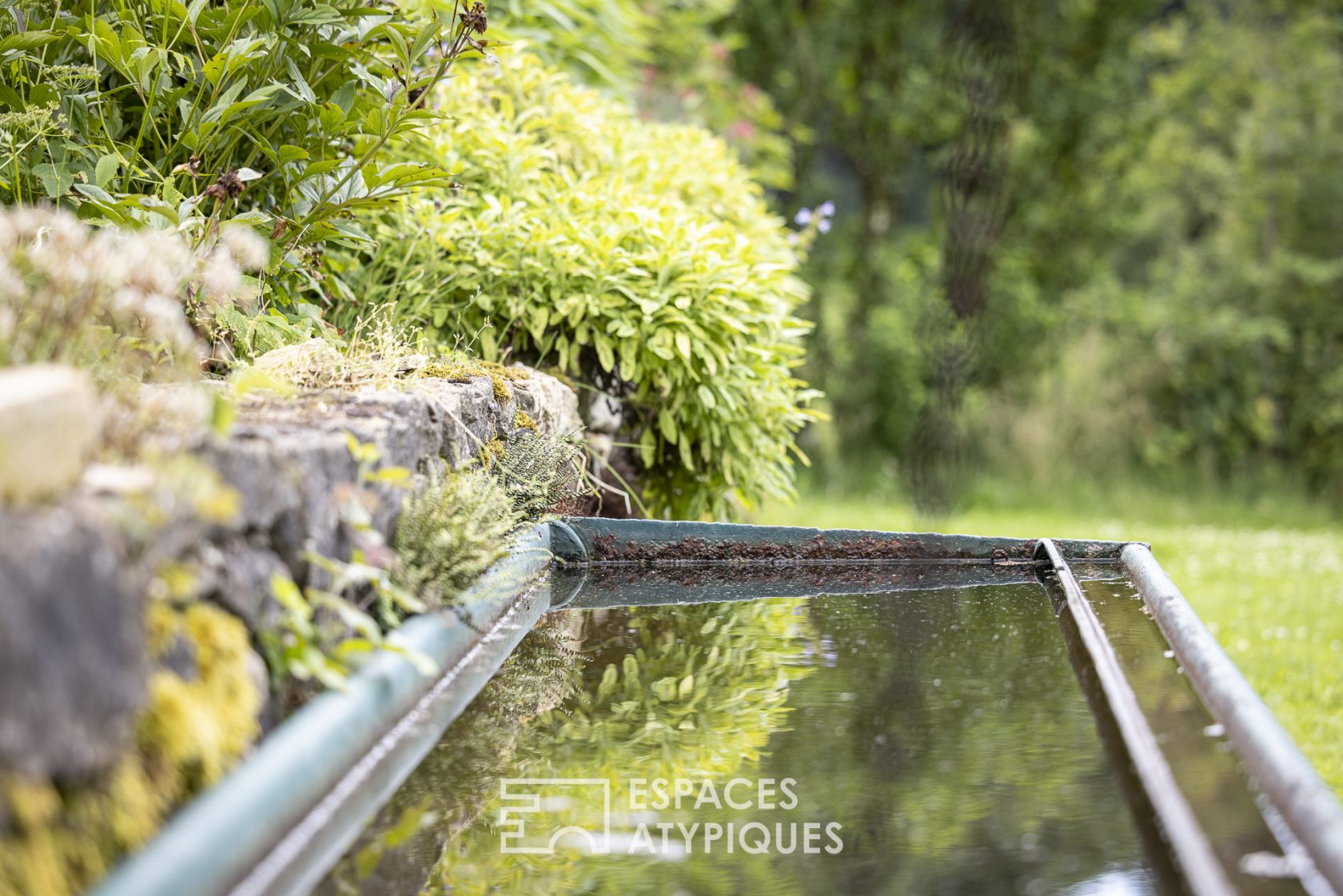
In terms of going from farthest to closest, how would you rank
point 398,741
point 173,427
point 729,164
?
point 729,164 < point 398,741 < point 173,427

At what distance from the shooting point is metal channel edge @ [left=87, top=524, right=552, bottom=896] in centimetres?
94

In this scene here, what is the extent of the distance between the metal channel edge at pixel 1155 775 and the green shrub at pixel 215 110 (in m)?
1.50

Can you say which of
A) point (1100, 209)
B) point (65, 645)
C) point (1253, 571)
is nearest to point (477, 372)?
point (65, 645)

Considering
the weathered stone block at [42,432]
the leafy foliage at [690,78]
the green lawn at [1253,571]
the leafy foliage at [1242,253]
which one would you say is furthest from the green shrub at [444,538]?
the leafy foliage at [1242,253]

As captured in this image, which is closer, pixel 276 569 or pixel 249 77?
pixel 276 569

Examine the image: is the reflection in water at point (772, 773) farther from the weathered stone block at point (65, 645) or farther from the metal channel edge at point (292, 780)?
the weathered stone block at point (65, 645)

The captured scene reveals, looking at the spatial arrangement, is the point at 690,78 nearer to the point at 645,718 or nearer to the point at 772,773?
the point at 645,718

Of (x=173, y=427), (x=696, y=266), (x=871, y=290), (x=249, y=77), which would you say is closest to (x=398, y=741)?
(x=173, y=427)

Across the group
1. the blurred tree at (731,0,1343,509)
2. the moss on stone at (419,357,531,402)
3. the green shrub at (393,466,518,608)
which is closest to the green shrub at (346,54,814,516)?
the moss on stone at (419,357,531,402)

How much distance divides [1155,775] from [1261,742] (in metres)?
0.11

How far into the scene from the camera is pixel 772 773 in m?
1.38

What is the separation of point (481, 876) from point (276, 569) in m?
0.43

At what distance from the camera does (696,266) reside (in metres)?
3.06

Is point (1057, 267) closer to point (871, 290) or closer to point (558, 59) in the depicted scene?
point (871, 290)
